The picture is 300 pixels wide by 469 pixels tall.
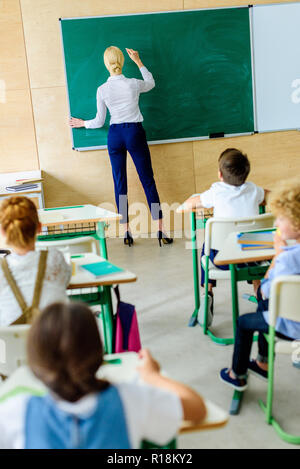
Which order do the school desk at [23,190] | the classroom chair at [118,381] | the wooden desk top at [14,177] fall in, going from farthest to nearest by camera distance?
the wooden desk top at [14,177] < the school desk at [23,190] < the classroom chair at [118,381]

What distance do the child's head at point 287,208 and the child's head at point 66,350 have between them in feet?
4.19

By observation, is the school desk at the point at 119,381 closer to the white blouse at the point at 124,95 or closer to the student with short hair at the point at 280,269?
the student with short hair at the point at 280,269

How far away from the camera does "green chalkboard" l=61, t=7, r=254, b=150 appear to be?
5.51 meters

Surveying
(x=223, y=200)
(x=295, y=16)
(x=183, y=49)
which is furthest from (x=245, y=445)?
(x=295, y=16)

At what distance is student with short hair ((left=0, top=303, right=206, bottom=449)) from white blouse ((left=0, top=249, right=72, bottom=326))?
81 cm

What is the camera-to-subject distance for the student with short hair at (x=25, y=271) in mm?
1878

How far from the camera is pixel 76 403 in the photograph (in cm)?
101

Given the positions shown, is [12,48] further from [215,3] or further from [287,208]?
[287,208]

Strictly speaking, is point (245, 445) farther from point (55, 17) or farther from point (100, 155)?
point (55, 17)

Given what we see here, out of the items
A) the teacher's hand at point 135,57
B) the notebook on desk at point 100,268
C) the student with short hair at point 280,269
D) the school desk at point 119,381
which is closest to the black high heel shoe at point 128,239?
the teacher's hand at point 135,57

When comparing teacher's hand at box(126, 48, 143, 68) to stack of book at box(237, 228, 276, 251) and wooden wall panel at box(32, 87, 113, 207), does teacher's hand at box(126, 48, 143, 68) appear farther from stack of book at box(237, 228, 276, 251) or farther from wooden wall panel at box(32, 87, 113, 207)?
stack of book at box(237, 228, 276, 251)

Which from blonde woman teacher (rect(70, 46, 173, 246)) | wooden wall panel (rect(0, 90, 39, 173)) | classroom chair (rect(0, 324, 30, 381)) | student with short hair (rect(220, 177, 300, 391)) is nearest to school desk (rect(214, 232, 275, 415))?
student with short hair (rect(220, 177, 300, 391))

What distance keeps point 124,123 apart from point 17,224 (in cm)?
356
